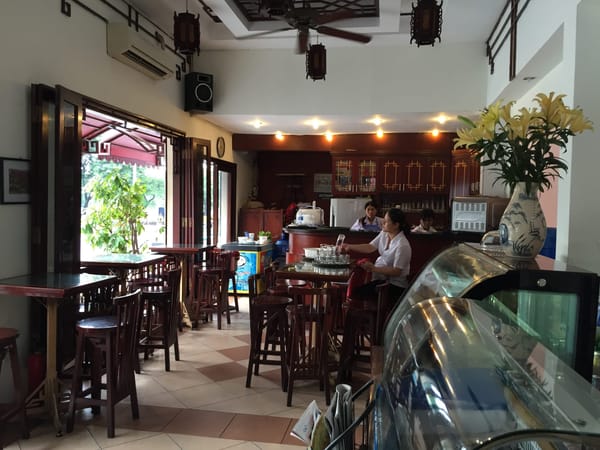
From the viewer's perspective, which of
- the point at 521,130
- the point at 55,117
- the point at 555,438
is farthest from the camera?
the point at 55,117

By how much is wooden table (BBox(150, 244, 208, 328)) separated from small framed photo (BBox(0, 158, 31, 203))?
7.13 feet

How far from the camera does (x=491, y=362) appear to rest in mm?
989

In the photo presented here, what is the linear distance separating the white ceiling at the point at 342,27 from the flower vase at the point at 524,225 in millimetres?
3488

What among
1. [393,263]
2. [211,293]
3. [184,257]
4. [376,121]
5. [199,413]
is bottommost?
[199,413]

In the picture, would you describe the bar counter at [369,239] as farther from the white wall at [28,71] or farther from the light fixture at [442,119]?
the white wall at [28,71]

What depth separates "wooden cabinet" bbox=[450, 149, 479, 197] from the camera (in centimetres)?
766

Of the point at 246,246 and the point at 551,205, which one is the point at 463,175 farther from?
the point at 246,246

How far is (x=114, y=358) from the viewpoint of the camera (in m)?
3.15

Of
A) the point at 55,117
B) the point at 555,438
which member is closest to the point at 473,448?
the point at 555,438

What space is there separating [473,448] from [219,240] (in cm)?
780

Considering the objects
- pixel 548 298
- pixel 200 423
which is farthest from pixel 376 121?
pixel 548 298

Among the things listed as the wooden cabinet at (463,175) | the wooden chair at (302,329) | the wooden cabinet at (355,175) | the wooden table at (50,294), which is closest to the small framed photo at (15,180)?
the wooden table at (50,294)

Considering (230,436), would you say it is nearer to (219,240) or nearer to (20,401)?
(20,401)

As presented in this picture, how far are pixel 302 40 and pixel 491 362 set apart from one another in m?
3.66
